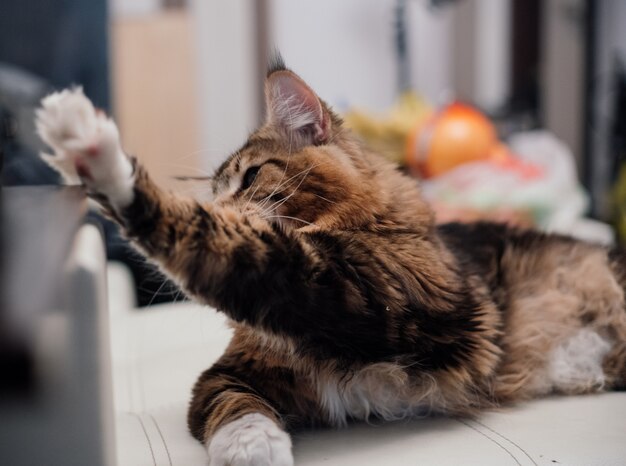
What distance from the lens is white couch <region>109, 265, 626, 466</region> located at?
0.80 meters

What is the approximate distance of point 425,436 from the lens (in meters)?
0.88

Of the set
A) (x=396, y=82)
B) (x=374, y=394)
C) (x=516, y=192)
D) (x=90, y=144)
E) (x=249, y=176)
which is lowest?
(x=516, y=192)

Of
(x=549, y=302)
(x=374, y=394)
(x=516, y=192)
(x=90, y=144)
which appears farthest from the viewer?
(x=516, y=192)

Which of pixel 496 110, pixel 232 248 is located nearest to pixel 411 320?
pixel 232 248

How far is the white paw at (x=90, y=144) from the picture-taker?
68 cm

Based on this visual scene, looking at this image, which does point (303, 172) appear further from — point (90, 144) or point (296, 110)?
point (90, 144)

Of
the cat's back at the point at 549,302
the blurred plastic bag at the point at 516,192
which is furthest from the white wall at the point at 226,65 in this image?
the cat's back at the point at 549,302

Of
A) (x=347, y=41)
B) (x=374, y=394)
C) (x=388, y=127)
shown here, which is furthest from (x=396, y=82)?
(x=374, y=394)

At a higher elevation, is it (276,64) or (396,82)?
(276,64)

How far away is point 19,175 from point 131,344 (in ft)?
2.19

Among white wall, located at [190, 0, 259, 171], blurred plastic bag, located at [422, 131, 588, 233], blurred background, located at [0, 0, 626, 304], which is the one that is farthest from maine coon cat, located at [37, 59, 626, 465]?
white wall, located at [190, 0, 259, 171]

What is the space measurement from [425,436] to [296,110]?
0.53 m

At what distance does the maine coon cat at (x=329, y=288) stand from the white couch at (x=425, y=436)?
0.11ft

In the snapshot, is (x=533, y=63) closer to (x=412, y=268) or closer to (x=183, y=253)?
(x=412, y=268)
